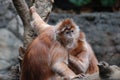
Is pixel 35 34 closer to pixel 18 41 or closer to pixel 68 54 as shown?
pixel 68 54

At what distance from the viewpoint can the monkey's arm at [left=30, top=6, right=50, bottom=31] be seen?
201 inches

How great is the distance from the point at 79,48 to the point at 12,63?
3334 millimetres

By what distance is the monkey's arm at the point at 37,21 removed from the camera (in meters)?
5.11

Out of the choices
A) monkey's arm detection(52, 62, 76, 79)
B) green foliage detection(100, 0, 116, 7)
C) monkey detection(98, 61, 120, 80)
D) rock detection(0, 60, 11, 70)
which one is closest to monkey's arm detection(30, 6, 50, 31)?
monkey's arm detection(52, 62, 76, 79)

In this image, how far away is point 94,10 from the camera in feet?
32.8

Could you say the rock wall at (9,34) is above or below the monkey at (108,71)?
above

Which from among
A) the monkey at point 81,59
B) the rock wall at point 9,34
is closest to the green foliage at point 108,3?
the rock wall at point 9,34

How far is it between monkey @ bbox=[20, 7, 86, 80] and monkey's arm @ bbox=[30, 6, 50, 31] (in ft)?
0.98

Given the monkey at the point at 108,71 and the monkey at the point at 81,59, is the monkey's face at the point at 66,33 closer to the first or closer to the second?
the monkey at the point at 81,59

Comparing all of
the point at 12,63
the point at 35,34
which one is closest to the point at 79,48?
the point at 35,34

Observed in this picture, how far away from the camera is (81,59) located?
200 inches

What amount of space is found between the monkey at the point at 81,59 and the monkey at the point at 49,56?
0.68ft

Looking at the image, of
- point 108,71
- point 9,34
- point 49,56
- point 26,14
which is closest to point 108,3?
point 9,34

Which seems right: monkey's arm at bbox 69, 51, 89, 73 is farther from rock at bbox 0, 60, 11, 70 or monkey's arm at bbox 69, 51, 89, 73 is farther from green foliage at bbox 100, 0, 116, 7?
green foliage at bbox 100, 0, 116, 7
